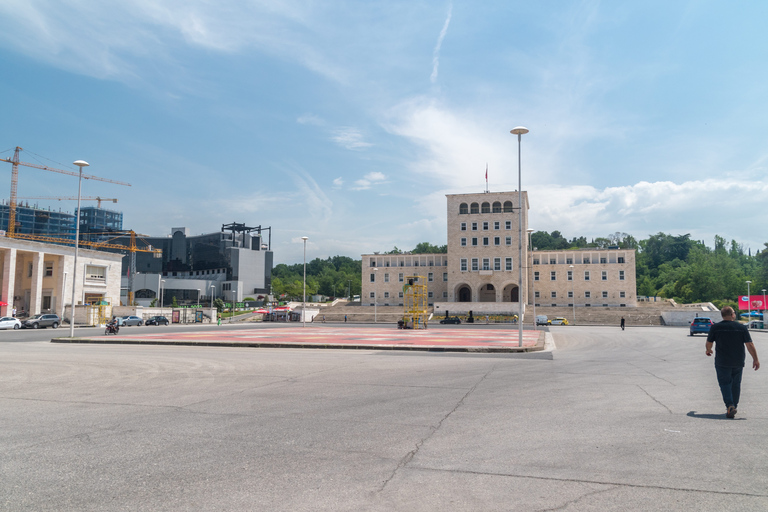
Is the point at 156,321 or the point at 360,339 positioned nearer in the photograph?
the point at 360,339

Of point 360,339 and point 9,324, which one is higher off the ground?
point 360,339

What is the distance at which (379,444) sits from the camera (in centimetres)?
650

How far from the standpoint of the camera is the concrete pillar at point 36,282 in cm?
6444

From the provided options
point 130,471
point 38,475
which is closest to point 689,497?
point 130,471

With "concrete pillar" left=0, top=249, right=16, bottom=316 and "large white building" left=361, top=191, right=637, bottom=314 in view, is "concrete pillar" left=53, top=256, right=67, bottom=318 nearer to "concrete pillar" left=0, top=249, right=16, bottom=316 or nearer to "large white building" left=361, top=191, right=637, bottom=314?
"concrete pillar" left=0, top=249, right=16, bottom=316

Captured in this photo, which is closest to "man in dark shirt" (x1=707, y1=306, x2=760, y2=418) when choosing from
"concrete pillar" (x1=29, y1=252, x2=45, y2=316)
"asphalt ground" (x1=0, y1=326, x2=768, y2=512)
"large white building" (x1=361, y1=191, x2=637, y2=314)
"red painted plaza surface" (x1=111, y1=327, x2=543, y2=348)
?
"asphalt ground" (x1=0, y1=326, x2=768, y2=512)

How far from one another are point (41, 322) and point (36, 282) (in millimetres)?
18181

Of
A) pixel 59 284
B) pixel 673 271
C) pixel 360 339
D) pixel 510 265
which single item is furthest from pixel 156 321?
pixel 673 271

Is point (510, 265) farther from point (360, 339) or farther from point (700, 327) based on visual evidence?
point (360, 339)

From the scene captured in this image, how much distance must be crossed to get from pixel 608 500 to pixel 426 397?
560cm

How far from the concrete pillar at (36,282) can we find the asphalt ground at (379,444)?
61721 millimetres

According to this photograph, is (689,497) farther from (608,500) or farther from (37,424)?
(37,424)

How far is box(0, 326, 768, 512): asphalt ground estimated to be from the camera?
473 centimetres

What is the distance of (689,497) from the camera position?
15.3 feet
